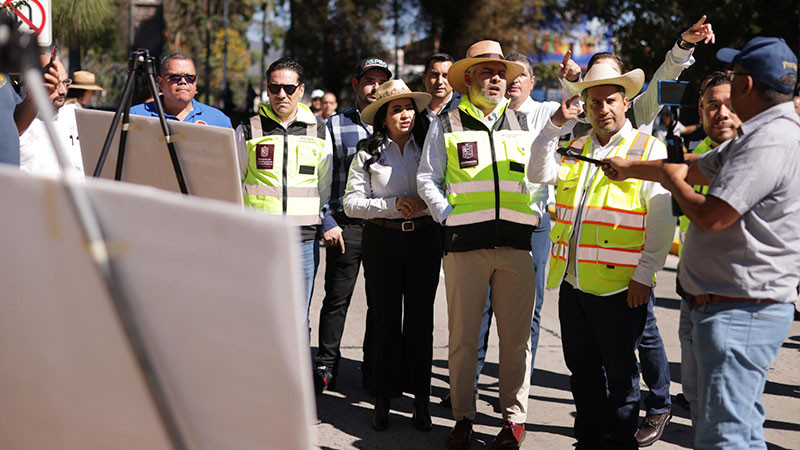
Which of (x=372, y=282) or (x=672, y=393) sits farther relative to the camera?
(x=672, y=393)

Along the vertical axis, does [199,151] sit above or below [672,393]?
above

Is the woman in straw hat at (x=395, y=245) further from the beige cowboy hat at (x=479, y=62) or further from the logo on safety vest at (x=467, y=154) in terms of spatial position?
the logo on safety vest at (x=467, y=154)

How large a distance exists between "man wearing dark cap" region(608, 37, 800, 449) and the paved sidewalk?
68.5 inches

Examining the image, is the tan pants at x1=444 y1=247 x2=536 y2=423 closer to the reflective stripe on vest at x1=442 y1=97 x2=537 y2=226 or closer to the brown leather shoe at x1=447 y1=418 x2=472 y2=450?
the brown leather shoe at x1=447 y1=418 x2=472 y2=450

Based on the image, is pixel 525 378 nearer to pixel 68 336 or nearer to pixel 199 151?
pixel 199 151

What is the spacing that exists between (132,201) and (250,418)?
1.62ft

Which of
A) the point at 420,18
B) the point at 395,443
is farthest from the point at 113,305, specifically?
the point at 420,18

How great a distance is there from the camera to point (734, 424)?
9.82 ft

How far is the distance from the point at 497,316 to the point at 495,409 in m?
0.96

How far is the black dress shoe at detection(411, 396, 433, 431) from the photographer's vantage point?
16.0 ft

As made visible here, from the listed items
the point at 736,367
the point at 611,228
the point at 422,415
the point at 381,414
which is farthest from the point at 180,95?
the point at 736,367

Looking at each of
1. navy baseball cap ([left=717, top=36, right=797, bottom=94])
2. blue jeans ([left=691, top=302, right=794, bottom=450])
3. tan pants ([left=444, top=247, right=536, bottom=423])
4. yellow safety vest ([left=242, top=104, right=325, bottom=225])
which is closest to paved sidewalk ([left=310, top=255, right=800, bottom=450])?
tan pants ([left=444, top=247, right=536, bottom=423])

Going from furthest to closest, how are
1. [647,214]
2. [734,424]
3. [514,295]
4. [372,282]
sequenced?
[372,282], [514,295], [647,214], [734,424]

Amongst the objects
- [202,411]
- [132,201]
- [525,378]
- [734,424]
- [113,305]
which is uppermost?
[132,201]
